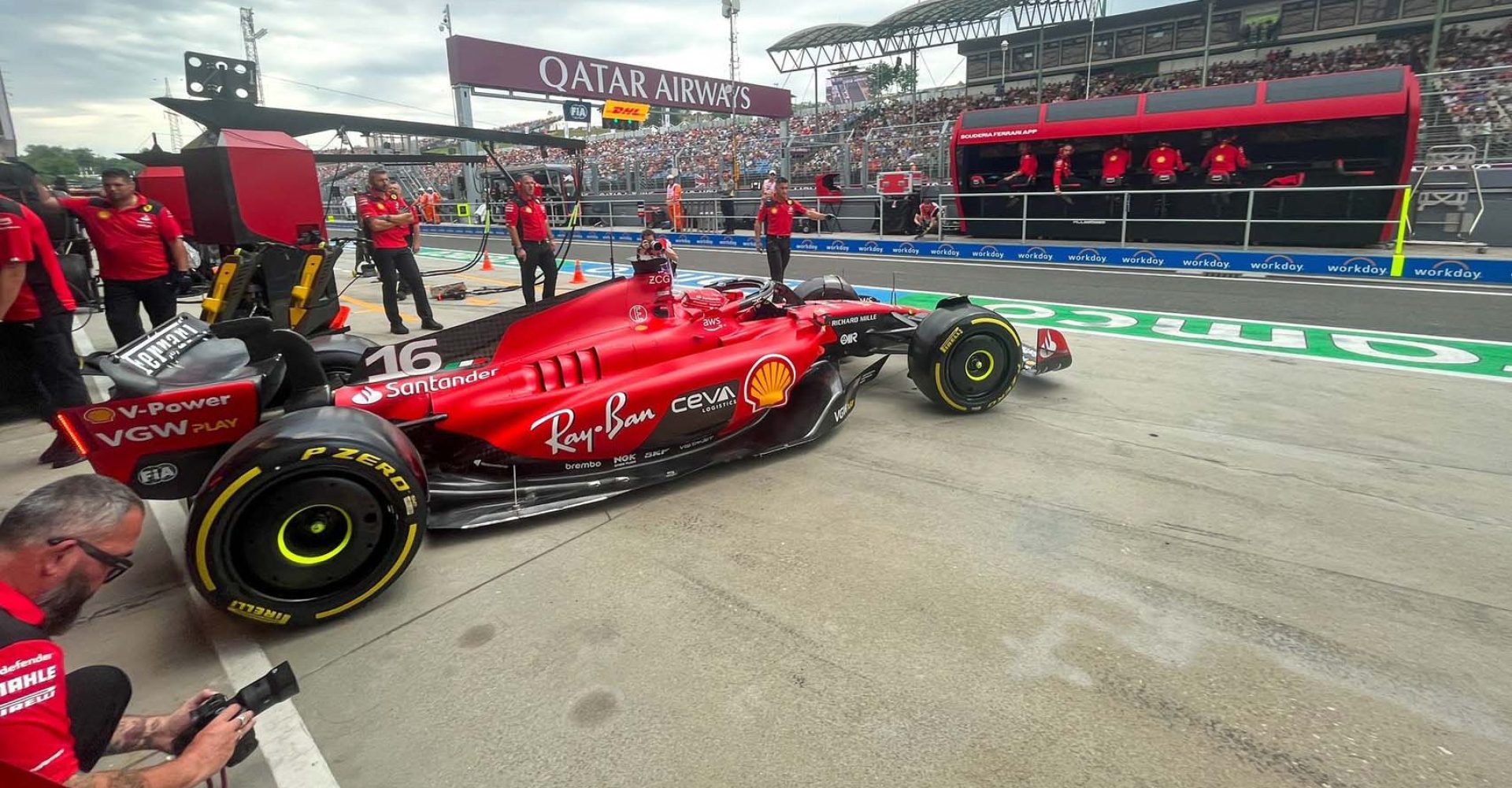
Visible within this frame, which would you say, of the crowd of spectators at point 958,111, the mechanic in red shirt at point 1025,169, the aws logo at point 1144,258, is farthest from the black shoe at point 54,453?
the mechanic in red shirt at point 1025,169

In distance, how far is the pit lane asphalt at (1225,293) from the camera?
8.29 meters

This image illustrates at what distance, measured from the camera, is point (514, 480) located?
3.81 m

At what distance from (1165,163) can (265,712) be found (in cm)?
1692

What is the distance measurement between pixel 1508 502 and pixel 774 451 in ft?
12.7

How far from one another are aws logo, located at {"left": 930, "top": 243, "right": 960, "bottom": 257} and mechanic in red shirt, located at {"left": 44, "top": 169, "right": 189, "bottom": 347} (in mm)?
13366

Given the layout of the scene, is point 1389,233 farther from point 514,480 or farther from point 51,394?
point 51,394

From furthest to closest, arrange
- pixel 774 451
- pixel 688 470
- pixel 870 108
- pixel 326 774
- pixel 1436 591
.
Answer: pixel 870 108
pixel 774 451
pixel 688 470
pixel 1436 591
pixel 326 774

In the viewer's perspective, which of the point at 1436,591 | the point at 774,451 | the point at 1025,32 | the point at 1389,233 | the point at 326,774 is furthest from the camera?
the point at 1025,32

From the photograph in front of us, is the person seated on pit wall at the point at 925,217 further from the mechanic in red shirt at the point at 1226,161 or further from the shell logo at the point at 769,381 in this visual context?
the shell logo at the point at 769,381

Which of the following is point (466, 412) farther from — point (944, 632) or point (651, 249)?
point (944, 632)

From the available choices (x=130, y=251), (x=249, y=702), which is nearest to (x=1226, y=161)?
(x=130, y=251)

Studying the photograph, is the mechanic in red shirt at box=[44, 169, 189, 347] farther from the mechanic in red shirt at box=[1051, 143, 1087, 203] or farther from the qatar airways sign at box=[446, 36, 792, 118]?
the qatar airways sign at box=[446, 36, 792, 118]

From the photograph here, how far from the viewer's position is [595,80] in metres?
31.5

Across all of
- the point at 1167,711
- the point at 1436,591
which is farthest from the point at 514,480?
the point at 1436,591
